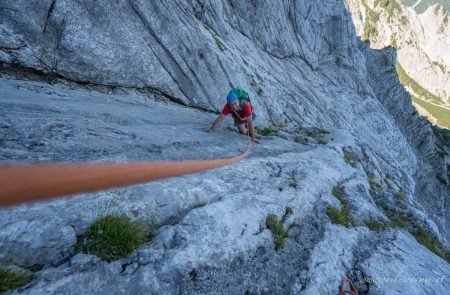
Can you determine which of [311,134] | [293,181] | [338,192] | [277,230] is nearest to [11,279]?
[277,230]

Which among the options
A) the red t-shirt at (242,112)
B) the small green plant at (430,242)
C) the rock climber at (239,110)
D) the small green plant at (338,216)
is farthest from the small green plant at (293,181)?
the red t-shirt at (242,112)

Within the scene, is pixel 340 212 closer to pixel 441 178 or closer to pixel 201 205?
pixel 201 205

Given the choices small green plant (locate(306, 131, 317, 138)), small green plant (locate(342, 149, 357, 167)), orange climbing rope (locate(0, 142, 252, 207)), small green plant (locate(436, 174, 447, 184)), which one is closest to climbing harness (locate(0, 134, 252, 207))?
orange climbing rope (locate(0, 142, 252, 207))

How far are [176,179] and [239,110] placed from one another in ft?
22.8

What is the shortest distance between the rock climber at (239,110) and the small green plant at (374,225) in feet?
18.0

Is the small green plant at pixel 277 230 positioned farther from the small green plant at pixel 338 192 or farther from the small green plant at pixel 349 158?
the small green plant at pixel 349 158

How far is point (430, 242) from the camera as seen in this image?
360 inches

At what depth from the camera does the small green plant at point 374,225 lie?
809 cm

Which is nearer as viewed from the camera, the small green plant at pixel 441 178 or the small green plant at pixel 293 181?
the small green plant at pixel 293 181

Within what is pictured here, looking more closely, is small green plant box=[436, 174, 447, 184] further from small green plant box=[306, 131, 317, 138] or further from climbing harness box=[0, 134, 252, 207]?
climbing harness box=[0, 134, 252, 207]

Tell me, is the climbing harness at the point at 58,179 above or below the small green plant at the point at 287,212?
above

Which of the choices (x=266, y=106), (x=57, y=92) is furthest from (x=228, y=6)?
(x=57, y=92)

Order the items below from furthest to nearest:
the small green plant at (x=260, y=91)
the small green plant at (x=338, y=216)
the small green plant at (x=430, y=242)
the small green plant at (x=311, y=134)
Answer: the small green plant at (x=260, y=91)
the small green plant at (x=311, y=134)
the small green plant at (x=430, y=242)
the small green plant at (x=338, y=216)

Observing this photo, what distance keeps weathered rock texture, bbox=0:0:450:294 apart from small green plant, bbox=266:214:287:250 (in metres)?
0.13
